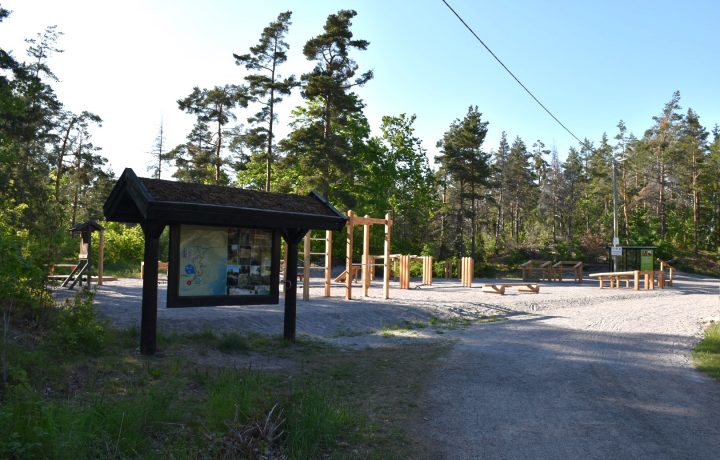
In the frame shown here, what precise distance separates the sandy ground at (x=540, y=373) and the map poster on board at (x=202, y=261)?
243 centimetres

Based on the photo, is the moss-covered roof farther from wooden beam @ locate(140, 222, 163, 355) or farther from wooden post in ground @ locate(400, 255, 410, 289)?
wooden post in ground @ locate(400, 255, 410, 289)

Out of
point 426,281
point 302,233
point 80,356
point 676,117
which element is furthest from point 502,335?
point 676,117

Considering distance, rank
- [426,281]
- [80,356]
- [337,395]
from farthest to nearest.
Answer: [426,281] → [80,356] → [337,395]

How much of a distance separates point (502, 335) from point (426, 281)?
1549cm

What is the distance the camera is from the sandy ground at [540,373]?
17.4 feet

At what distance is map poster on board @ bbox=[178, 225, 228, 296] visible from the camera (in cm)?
873

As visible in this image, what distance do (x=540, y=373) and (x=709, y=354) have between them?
166 inches

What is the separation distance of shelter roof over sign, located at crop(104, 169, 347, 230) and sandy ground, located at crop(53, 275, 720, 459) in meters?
2.76

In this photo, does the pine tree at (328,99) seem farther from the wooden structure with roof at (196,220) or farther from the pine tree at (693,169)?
the pine tree at (693,169)

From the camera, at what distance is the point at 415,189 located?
48.0 metres

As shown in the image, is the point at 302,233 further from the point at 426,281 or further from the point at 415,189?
the point at 415,189

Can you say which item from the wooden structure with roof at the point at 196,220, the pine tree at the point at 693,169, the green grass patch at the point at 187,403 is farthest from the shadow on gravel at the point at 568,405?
the pine tree at the point at 693,169

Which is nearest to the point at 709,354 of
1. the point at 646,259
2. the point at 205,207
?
the point at 205,207

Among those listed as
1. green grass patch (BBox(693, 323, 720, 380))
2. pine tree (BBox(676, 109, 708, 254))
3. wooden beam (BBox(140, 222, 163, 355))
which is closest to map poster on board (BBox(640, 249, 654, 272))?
green grass patch (BBox(693, 323, 720, 380))
